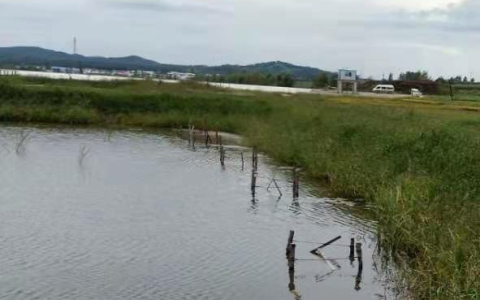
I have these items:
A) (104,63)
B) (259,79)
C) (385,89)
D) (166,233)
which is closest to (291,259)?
(166,233)

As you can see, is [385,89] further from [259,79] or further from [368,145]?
[368,145]

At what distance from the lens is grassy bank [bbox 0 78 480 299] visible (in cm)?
1382

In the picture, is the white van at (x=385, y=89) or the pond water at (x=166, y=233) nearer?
the pond water at (x=166, y=233)

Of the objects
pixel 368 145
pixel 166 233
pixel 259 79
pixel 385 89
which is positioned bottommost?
pixel 166 233

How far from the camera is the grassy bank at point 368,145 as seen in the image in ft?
45.3

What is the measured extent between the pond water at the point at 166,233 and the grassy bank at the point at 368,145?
1.32m

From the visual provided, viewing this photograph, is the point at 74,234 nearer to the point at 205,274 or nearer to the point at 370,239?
the point at 205,274

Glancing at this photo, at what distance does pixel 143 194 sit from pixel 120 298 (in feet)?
36.6

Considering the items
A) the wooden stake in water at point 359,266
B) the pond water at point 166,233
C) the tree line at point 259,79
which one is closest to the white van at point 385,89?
the tree line at point 259,79

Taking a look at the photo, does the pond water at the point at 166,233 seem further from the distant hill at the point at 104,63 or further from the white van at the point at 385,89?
the distant hill at the point at 104,63

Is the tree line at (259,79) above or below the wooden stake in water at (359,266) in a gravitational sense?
above

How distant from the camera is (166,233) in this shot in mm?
19422

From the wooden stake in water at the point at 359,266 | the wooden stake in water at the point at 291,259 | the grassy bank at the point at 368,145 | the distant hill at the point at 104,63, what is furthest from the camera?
the distant hill at the point at 104,63

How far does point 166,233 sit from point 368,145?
36.1ft
